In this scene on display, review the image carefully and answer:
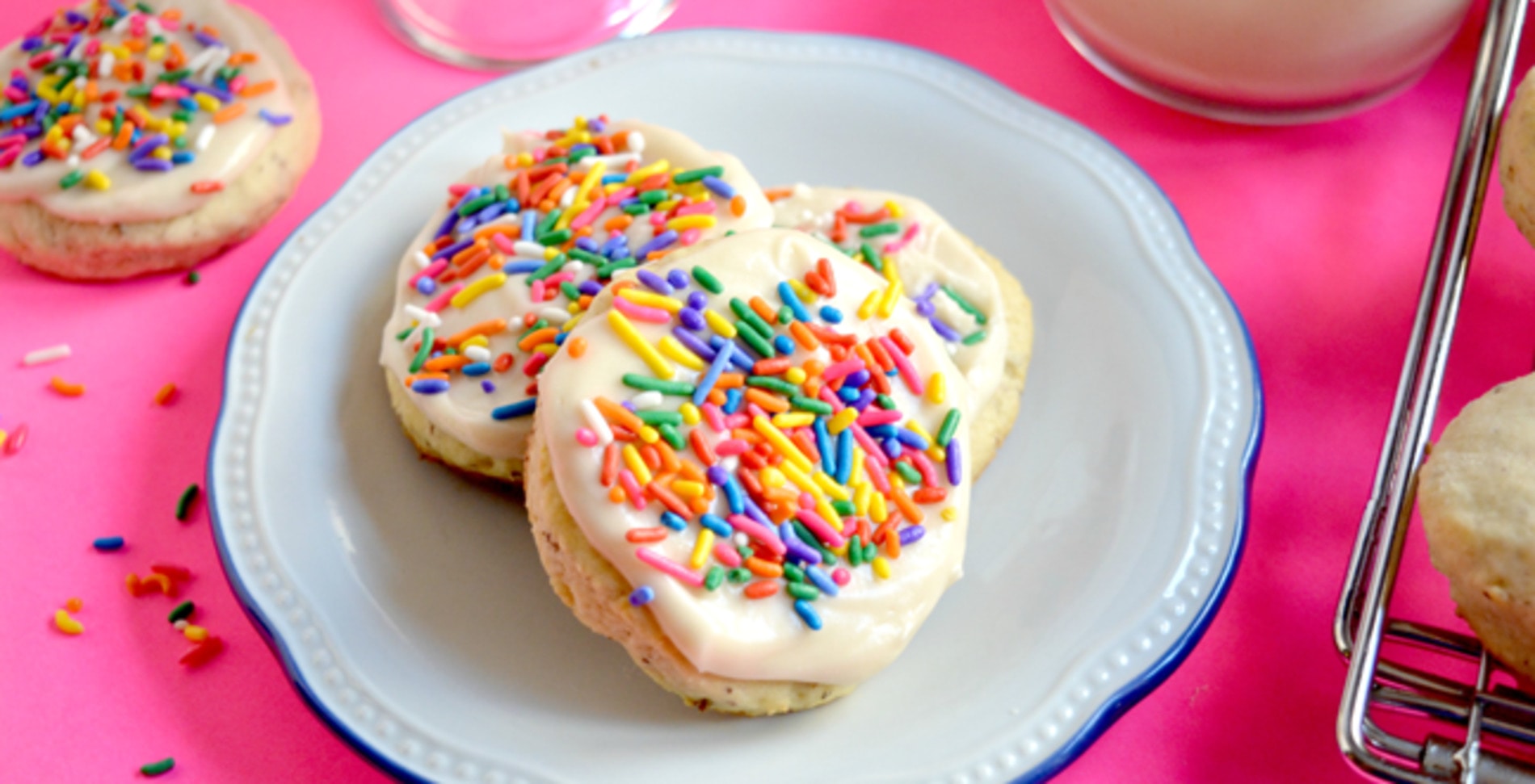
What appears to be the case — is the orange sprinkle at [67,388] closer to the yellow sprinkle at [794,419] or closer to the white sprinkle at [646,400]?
the white sprinkle at [646,400]

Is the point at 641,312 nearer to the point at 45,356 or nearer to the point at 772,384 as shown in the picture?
the point at 772,384

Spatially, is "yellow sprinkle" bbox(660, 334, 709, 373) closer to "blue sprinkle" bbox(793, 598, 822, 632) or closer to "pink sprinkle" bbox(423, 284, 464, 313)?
"blue sprinkle" bbox(793, 598, 822, 632)

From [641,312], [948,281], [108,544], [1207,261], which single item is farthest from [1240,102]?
[108,544]

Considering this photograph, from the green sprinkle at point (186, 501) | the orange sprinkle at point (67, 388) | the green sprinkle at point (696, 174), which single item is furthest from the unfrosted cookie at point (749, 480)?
the orange sprinkle at point (67, 388)

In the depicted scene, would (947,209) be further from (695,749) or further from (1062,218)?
(695,749)

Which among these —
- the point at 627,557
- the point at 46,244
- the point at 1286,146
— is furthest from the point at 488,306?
the point at 1286,146
